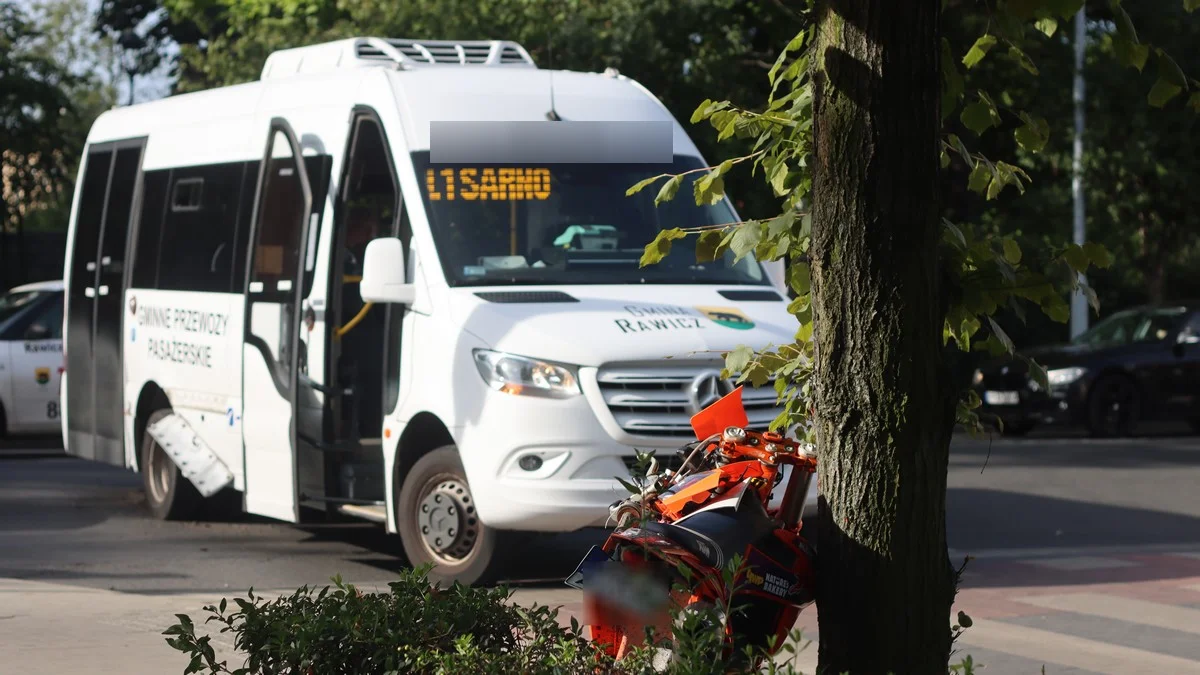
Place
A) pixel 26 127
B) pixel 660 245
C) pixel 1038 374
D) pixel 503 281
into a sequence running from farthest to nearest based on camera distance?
pixel 26 127, pixel 503 281, pixel 660 245, pixel 1038 374

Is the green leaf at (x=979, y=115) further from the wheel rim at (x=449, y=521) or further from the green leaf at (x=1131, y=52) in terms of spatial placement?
the wheel rim at (x=449, y=521)

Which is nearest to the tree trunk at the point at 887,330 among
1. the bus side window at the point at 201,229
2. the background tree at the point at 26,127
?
the bus side window at the point at 201,229

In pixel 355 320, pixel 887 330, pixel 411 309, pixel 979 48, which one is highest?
pixel 979 48

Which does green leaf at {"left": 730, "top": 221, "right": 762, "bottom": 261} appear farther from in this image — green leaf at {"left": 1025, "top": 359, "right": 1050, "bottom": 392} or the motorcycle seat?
green leaf at {"left": 1025, "top": 359, "right": 1050, "bottom": 392}

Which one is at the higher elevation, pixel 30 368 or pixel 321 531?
pixel 30 368

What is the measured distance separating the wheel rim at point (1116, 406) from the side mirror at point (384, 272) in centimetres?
1370

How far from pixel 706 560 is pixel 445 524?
4.59 m

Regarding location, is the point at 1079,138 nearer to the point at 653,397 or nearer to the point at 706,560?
the point at 653,397

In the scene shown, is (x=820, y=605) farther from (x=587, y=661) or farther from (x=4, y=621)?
(x=4, y=621)

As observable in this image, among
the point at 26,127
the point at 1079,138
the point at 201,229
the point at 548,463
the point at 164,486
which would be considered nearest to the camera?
Answer: the point at 548,463

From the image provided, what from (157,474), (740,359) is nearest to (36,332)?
(157,474)

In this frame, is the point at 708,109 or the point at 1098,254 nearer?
the point at 1098,254

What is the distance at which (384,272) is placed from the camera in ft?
29.2

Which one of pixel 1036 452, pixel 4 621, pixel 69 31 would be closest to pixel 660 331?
pixel 4 621
